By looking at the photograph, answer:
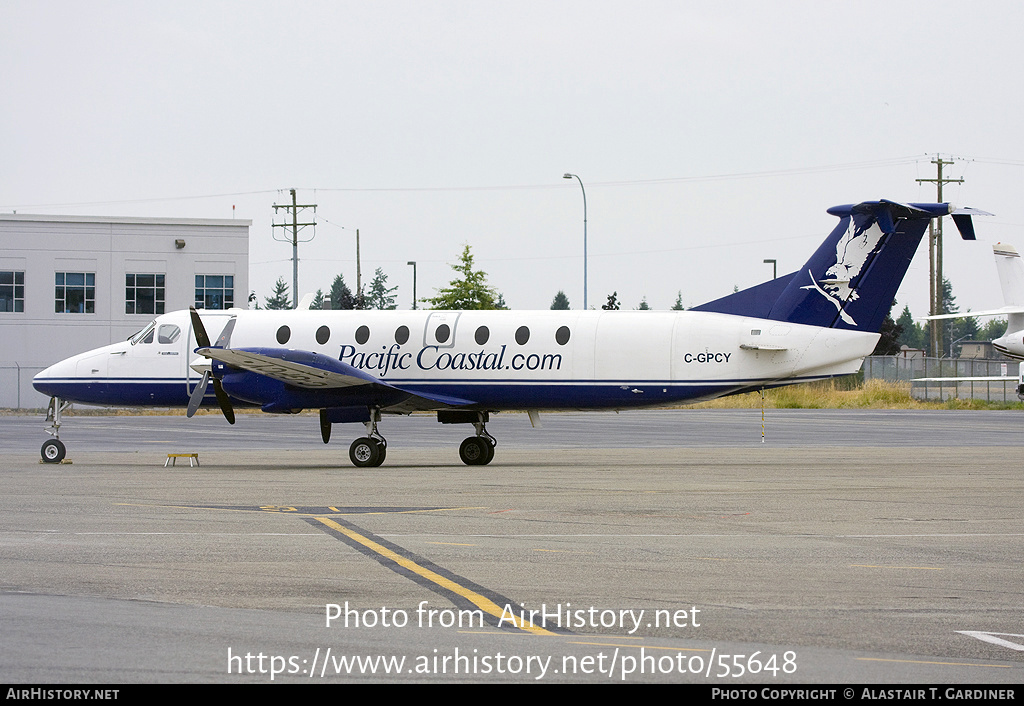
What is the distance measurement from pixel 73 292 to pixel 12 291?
3.35 metres

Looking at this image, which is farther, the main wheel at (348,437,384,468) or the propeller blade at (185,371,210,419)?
the propeller blade at (185,371,210,419)

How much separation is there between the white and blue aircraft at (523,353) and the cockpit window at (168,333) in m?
0.03

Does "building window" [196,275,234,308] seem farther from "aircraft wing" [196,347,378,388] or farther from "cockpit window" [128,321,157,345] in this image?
"aircraft wing" [196,347,378,388]

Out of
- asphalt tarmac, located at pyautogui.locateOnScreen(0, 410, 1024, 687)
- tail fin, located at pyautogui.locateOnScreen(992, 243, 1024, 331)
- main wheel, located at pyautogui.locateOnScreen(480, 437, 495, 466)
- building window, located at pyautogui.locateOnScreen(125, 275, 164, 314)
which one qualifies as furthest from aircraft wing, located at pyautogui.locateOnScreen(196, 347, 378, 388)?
building window, located at pyautogui.locateOnScreen(125, 275, 164, 314)

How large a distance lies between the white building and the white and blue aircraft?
4310cm

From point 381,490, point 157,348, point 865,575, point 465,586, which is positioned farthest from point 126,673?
point 157,348

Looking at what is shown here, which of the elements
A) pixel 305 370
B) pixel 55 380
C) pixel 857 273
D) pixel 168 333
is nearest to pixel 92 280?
pixel 55 380

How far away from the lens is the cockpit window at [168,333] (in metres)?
25.6

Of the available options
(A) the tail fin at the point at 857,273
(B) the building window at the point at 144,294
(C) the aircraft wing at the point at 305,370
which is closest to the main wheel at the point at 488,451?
(C) the aircraft wing at the point at 305,370

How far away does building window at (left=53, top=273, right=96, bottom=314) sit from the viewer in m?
67.2

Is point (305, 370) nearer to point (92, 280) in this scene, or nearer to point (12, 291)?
point (92, 280)

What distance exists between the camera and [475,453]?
24.0 meters

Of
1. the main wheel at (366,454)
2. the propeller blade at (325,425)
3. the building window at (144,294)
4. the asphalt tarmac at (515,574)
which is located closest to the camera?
the asphalt tarmac at (515,574)

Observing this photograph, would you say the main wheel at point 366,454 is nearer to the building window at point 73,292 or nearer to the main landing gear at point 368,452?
the main landing gear at point 368,452
